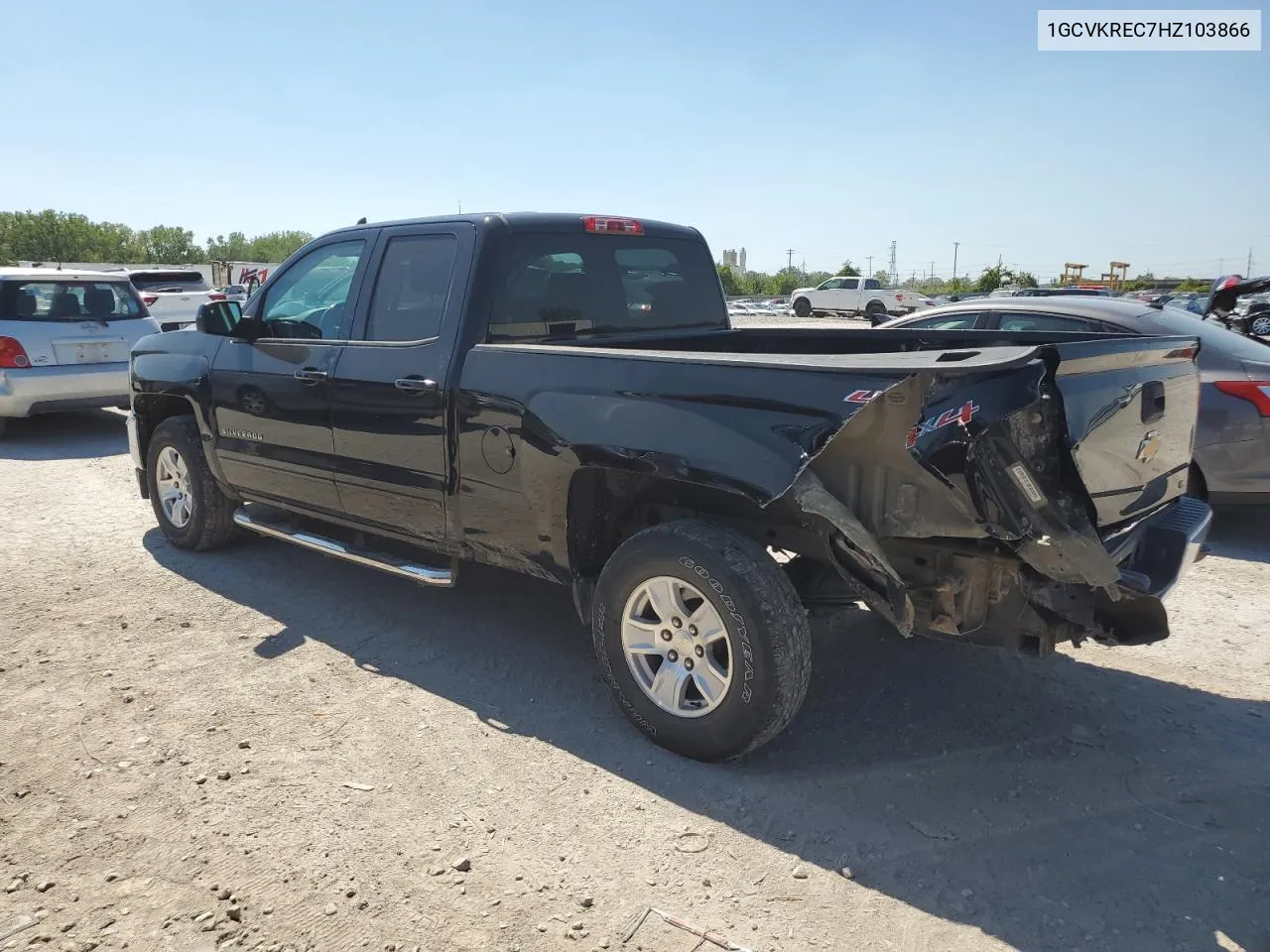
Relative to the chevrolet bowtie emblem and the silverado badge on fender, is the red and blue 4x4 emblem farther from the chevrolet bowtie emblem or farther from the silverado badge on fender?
the silverado badge on fender

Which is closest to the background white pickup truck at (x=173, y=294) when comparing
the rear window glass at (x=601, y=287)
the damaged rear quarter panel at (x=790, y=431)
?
the rear window glass at (x=601, y=287)

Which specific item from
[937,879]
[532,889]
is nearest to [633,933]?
[532,889]

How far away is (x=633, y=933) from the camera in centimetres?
258

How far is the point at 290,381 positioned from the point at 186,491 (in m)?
1.62

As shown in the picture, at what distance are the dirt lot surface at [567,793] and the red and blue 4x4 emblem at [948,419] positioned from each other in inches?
51.2

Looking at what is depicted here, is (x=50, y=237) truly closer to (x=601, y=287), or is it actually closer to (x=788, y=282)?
(x=788, y=282)

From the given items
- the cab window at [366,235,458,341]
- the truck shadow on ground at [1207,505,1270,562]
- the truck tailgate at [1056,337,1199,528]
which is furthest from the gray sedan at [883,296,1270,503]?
the cab window at [366,235,458,341]

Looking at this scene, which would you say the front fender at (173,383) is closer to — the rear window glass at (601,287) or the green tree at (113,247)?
the rear window glass at (601,287)

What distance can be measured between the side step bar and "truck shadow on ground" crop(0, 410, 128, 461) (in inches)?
200

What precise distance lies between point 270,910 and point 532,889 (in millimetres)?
740

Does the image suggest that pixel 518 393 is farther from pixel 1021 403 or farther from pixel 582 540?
pixel 1021 403

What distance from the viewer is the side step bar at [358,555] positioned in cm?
433

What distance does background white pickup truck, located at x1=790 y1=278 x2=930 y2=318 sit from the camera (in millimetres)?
39272

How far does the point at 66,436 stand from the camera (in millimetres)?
10414
